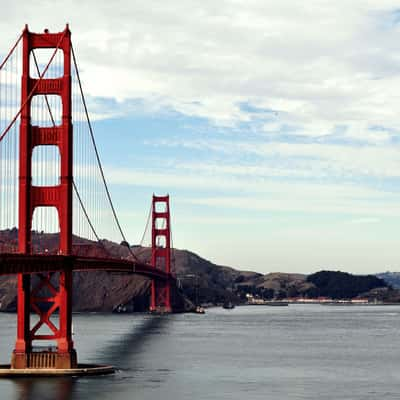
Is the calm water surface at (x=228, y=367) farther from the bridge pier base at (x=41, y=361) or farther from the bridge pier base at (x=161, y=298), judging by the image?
the bridge pier base at (x=161, y=298)

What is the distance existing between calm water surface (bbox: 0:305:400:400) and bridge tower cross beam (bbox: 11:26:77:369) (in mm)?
2124

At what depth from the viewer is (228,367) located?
2375 inches

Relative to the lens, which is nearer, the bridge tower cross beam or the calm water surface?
the calm water surface

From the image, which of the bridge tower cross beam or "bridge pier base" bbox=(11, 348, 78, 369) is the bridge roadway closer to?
the bridge tower cross beam

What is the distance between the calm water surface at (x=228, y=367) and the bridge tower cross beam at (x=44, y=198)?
2124 mm

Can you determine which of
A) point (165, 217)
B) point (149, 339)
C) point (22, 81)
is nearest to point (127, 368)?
point (22, 81)

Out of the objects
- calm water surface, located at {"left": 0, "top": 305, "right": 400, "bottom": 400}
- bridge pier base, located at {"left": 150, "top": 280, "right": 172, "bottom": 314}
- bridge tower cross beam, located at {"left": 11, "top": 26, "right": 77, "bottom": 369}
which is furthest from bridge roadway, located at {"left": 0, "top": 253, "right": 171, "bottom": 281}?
bridge pier base, located at {"left": 150, "top": 280, "right": 172, "bottom": 314}

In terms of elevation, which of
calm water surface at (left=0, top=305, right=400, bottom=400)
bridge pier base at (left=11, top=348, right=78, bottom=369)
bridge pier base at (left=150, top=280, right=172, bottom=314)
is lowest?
calm water surface at (left=0, top=305, right=400, bottom=400)

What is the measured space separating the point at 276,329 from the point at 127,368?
185 feet

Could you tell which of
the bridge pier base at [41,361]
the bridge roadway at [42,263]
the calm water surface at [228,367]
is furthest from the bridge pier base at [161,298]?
the bridge pier base at [41,361]

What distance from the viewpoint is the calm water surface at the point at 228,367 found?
46750 mm

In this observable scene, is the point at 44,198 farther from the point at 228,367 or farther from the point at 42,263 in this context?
the point at 228,367

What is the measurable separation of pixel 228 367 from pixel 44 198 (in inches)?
686

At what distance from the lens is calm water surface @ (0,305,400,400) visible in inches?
1841
